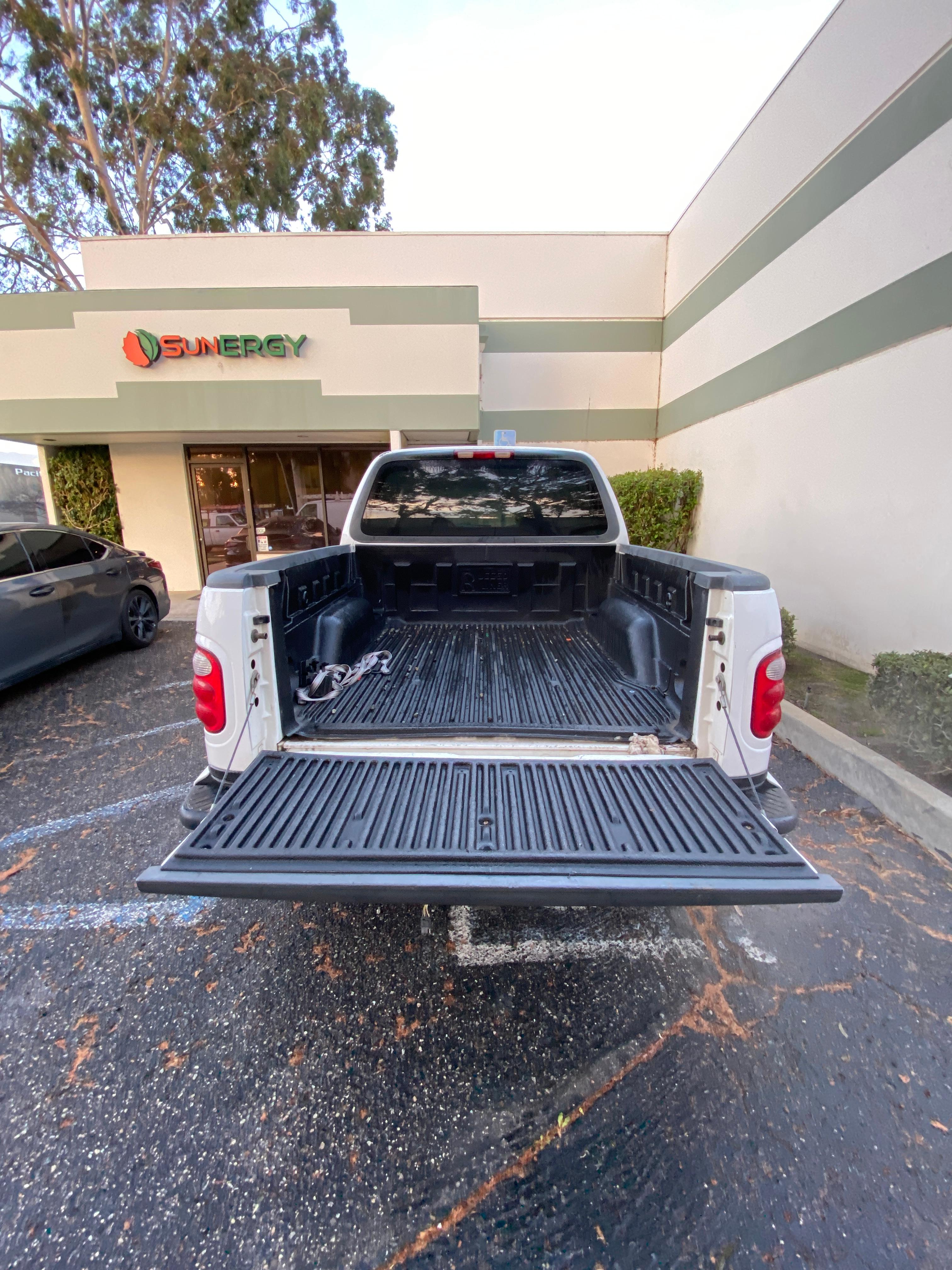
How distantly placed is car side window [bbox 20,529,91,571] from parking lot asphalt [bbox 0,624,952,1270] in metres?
3.62

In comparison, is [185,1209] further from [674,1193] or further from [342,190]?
[342,190]

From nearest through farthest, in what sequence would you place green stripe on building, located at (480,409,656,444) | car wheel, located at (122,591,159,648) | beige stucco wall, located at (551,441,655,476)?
car wheel, located at (122,591,159,648) → green stripe on building, located at (480,409,656,444) → beige stucco wall, located at (551,441,655,476)

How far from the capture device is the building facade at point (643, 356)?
5.06 meters

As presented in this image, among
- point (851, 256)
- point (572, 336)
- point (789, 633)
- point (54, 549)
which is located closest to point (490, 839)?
point (789, 633)

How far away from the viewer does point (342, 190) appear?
1994cm

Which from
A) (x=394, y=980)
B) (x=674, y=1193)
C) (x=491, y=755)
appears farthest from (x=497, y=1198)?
(x=491, y=755)

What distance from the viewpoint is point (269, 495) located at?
11.2m

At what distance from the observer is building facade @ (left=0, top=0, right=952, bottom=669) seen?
5062 millimetres

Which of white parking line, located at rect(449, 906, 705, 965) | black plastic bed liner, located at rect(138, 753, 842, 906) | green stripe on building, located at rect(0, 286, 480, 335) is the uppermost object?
green stripe on building, located at rect(0, 286, 480, 335)

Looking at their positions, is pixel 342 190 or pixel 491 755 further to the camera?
pixel 342 190

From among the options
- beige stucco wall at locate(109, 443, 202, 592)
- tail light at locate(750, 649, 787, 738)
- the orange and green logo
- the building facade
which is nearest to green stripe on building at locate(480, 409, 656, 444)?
the building facade

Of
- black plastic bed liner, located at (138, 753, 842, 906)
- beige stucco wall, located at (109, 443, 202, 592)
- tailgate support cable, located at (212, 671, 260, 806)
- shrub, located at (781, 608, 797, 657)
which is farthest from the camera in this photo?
beige stucco wall, located at (109, 443, 202, 592)

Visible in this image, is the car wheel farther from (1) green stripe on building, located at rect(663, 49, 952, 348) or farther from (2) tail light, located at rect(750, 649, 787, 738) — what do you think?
(1) green stripe on building, located at rect(663, 49, 952, 348)

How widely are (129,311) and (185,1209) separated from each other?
1139 centimetres
